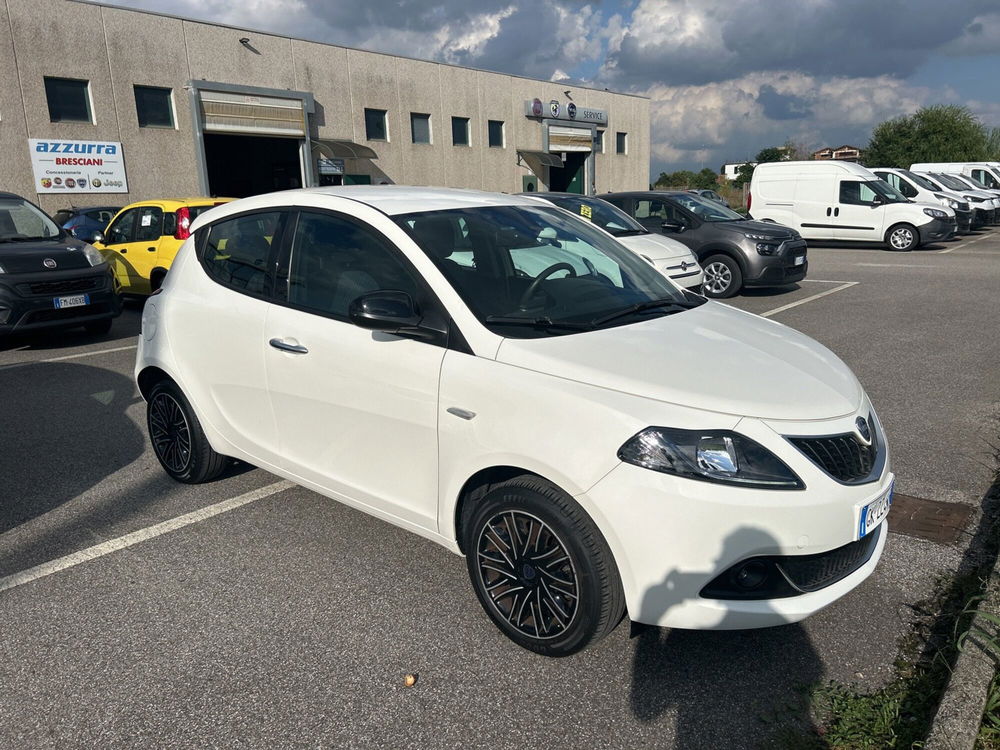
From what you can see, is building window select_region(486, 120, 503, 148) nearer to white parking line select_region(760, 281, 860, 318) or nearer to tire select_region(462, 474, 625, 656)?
white parking line select_region(760, 281, 860, 318)

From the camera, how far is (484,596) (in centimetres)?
308

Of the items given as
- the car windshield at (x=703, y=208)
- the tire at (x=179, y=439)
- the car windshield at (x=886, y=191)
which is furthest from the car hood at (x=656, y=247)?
the car windshield at (x=886, y=191)

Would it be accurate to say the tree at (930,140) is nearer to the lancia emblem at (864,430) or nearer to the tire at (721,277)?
the tire at (721,277)

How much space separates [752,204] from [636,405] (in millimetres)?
18478

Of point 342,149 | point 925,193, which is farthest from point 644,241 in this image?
point 342,149

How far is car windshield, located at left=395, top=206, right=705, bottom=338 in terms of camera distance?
3186 millimetres

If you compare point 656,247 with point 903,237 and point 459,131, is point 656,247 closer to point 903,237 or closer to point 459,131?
point 903,237

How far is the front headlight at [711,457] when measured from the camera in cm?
253

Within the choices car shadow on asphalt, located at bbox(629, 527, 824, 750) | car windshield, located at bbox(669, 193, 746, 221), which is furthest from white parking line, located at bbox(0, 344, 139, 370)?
car windshield, located at bbox(669, 193, 746, 221)

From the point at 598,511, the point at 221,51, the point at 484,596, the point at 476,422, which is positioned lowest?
the point at 484,596

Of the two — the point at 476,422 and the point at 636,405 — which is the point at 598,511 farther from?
the point at 476,422

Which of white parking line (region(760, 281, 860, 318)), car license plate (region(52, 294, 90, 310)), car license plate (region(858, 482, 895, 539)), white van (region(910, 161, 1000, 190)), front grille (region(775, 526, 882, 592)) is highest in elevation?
white van (region(910, 161, 1000, 190))

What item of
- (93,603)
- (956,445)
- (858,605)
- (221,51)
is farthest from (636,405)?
(221,51)

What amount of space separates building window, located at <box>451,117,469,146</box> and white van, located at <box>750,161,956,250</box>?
17.9 meters
